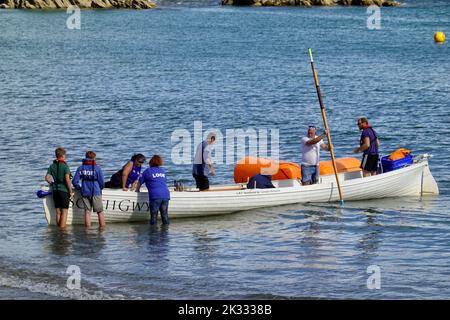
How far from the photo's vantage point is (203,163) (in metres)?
23.4

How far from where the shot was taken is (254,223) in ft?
76.7

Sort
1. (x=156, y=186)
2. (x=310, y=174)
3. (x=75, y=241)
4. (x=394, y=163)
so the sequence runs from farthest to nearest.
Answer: (x=394, y=163), (x=310, y=174), (x=156, y=186), (x=75, y=241)

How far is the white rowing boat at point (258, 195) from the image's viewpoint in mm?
22469

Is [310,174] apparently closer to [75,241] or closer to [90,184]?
[90,184]

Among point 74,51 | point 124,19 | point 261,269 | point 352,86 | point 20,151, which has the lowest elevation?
point 261,269

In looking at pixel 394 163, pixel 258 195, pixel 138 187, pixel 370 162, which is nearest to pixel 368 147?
pixel 370 162

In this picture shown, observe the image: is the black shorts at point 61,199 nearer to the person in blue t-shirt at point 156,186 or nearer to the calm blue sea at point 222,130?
the calm blue sea at point 222,130

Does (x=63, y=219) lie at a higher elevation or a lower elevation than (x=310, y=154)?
lower

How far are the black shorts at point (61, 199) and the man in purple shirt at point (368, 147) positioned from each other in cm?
736

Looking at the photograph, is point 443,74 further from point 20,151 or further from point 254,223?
point 254,223

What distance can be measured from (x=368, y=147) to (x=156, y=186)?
5.93 metres

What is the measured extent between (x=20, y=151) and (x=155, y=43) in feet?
171

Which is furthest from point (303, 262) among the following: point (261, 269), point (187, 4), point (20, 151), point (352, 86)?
point (187, 4)

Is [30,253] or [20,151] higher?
[20,151]
